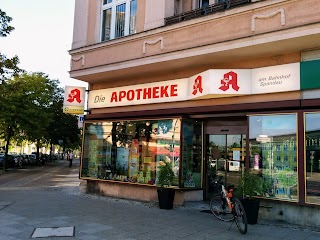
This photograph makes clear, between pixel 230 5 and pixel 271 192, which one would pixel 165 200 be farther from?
pixel 230 5

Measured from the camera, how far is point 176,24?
1027 centimetres

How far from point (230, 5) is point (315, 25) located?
2782 millimetres

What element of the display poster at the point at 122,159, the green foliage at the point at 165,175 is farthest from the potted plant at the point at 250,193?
the display poster at the point at 122,159

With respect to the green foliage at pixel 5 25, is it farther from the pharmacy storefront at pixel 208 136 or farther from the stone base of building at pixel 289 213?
the stone base of building at pixel 289 213

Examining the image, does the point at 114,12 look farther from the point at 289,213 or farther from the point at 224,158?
the point at 289,213

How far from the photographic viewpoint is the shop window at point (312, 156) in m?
8.16

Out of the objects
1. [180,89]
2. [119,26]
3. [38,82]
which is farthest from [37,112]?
[180,89]

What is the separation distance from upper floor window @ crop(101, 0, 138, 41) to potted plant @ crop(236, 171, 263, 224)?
22.6 feet

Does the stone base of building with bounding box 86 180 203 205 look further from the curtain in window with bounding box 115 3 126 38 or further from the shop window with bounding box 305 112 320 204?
the curtain in window with bounding box 115 3 126 38

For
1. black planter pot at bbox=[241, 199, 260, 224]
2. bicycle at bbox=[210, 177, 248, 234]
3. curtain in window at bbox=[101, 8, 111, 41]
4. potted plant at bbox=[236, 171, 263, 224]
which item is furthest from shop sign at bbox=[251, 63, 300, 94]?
curtain in window at bbox=[101, 8, 111, 41]

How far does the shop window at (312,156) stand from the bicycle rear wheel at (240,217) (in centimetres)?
192

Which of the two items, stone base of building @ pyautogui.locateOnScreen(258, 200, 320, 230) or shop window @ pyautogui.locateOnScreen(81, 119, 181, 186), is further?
shop window @ pyautogui.locateOnScreen(81, 119, 181, 186)

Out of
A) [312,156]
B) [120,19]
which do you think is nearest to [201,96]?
[312,156]

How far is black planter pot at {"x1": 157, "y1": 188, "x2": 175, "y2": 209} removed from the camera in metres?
10.2
